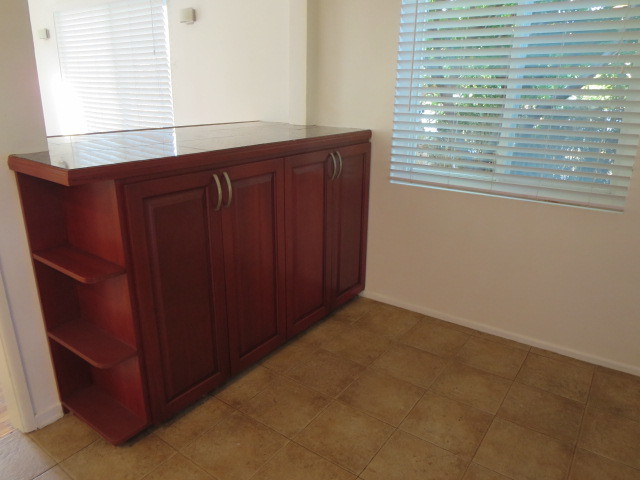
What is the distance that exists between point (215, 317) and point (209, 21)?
6.83 feet

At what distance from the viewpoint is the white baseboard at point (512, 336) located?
218cm

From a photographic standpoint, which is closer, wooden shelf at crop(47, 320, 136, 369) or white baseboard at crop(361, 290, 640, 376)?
wooden shelf at crop(47, 320, 136, 369)

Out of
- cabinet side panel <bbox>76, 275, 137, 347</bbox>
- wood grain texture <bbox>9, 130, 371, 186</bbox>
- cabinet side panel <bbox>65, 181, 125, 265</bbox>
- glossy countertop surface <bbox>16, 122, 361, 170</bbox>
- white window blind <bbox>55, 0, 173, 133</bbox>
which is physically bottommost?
cabinet side panel <bbox>76, 275, 137, 347</bbox>

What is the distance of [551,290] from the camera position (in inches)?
88.8

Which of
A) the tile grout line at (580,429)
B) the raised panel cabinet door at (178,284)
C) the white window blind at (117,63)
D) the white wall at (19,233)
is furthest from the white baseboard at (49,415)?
the white window blind at (117,63)

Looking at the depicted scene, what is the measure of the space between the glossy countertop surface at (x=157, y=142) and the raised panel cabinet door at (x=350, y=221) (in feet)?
0.58

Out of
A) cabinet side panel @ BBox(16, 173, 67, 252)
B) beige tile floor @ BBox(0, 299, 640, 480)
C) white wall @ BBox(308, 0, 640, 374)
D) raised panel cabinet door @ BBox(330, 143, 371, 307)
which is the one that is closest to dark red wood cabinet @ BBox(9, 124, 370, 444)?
cabinet side panel @ BBox(16, 173, 67, 252)

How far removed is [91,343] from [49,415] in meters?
0.41

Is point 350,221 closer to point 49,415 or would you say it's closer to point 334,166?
point 334,166

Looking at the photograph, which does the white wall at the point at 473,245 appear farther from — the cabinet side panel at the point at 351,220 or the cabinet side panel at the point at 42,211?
the cabinet side panel at the point at 42,211

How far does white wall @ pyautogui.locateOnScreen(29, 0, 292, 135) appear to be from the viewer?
273 cm

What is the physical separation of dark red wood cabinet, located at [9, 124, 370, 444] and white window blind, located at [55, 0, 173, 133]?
6.11 feet

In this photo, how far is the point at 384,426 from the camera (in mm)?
1811

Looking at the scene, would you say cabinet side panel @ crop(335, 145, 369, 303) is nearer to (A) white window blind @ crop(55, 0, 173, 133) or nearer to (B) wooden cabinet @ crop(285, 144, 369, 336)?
(B) wooden cabinet @ crop(285, 144, 369, 336)
